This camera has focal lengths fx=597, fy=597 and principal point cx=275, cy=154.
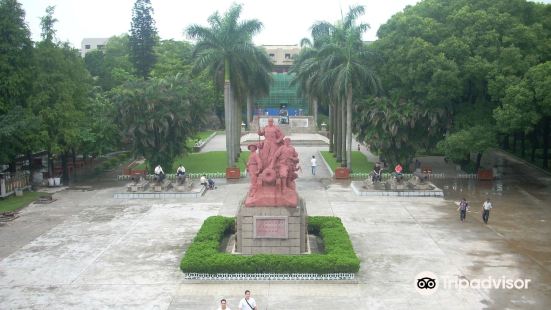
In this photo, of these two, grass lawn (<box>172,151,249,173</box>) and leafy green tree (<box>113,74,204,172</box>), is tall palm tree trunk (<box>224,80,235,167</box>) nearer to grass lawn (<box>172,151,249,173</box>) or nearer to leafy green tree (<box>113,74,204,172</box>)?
leafy green tree (<box>113,74,204,172</box>)

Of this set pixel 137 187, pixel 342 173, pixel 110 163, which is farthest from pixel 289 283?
pixel 110 163

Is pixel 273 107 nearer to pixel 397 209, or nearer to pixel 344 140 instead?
pixel 344 140

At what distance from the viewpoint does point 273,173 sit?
19.3 metres

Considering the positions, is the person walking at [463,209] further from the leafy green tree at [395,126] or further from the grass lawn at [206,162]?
the grass lawn at [206,162]

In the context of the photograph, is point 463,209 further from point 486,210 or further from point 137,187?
point 137,187

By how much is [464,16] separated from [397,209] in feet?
41.2

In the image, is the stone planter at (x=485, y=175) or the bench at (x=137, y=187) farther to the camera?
the stone planter at (x=485, y=175)

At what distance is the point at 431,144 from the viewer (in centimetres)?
3619

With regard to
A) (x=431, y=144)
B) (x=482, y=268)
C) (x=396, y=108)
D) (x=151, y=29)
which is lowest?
(x=482, y=268)

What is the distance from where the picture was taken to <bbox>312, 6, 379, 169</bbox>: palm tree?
33844 mm

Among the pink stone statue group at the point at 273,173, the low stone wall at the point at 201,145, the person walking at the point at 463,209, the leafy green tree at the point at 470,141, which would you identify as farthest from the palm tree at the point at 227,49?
the pink stone statue group at the point at 273,173

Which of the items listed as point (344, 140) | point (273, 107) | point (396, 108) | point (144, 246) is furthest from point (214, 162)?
point (273, 107)

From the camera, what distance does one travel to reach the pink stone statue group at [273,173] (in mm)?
19234

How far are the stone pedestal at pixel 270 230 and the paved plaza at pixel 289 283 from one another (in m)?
2.06
